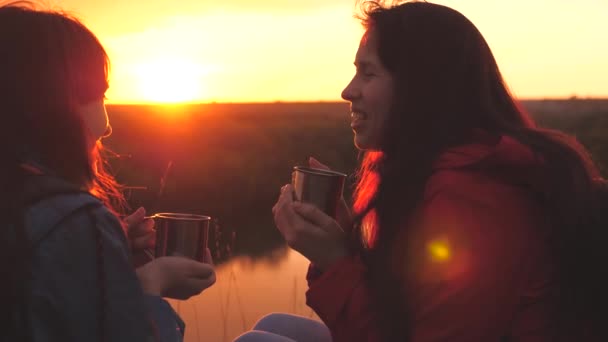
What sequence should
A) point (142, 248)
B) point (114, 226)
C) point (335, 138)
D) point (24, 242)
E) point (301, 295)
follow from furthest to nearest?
point (335, 138), point (301, 295), point (142, 248), point (114, 226), point (24, 242)

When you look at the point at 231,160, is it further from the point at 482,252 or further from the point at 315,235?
the point at 482,252

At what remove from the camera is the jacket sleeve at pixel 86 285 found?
1692 mm

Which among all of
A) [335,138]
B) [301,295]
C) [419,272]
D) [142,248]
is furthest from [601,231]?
[335,138]

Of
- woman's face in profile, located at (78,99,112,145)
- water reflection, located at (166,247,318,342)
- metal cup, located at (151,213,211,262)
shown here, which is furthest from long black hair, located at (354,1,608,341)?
water reflection, located at (166,247,318,342)

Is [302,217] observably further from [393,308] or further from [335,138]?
[335,138]

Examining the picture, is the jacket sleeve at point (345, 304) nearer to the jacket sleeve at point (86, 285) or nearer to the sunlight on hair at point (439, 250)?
the sunlight on hair at point (439, 250)

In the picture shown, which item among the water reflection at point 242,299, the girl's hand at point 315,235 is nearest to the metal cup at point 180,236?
the girl's hand at point 315,235

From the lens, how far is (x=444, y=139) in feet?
7.33

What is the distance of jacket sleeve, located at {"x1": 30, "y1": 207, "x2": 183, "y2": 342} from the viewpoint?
5.55 feet

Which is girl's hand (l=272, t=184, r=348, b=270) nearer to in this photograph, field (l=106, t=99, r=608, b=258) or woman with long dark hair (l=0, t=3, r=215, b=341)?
woman with long dark hair (l=0, t=3, r=215, b=341)

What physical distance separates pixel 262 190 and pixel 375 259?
9603 mm

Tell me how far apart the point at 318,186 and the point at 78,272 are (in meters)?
0.82

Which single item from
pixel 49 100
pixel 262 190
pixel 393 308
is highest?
pixel 49 100

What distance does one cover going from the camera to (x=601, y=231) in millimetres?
2010
